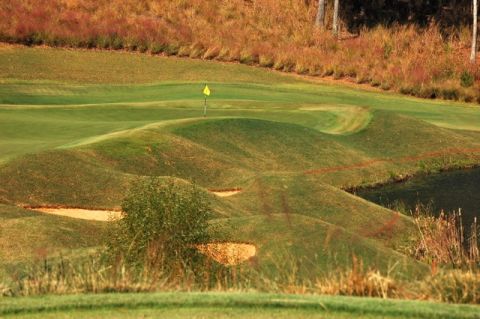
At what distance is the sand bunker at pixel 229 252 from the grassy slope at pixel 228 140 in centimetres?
24

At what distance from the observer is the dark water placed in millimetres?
24719

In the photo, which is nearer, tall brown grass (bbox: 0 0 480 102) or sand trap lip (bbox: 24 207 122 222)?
sand trap lip (bbox: 24 207 122 222)

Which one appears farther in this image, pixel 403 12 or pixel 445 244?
pixel 403 12

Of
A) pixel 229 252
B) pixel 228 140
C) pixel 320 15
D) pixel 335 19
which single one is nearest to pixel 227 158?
pixel 228 140

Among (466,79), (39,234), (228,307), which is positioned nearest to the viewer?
(228,307)

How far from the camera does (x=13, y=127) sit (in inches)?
1028

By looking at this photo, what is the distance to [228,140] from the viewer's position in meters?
27.2

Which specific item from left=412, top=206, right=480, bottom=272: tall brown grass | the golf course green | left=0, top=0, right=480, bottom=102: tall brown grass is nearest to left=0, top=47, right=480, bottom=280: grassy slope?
the golf course green

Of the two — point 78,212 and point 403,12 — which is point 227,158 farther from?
point 403,12

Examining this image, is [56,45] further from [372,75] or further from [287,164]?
[287,164]

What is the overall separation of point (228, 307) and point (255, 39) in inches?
1758

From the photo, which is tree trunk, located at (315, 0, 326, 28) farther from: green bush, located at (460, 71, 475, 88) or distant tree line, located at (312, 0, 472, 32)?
green bush, located at (460, 71, 475, 88)

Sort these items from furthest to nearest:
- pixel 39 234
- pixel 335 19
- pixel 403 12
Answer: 1. pixel 403 12
2. pixel 335 19
3. pixel 39 234

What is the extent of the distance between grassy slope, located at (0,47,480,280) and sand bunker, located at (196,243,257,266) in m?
0.24
